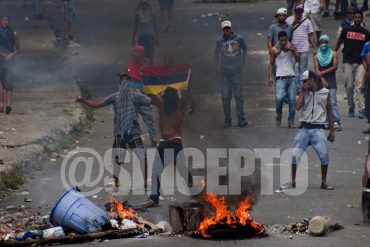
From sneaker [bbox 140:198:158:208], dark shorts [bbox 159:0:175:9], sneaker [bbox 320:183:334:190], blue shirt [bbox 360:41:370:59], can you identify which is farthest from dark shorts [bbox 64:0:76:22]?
sneaker [bbox 140:198:158:208]

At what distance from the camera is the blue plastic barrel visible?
11.1 m

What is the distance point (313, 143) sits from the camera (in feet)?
43.9

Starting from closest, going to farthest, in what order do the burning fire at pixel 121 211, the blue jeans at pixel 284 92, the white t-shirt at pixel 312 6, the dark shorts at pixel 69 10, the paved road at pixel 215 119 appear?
the burning fire at pixel 121 211 → the paved road at pixel 215 119 → the blue jeans at pixel 284 92 → the white t-shirt at pixel 312 6 → the dark shorts at pixel 69 10

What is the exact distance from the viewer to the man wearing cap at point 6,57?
60.5 ft

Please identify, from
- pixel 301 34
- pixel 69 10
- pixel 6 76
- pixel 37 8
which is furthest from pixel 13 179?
pixel 37 8

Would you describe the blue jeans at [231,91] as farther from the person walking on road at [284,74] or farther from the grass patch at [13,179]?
the grass patch at [13,179]

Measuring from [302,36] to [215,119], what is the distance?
86.6 inches

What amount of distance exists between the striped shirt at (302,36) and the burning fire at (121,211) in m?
7.64

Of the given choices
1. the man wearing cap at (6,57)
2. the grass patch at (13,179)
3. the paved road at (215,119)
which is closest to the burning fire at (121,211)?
the paved road at (215,119)

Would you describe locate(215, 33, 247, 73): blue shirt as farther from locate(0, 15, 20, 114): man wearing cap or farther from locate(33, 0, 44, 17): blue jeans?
locate(33, 0, 44, 17): blue jeans

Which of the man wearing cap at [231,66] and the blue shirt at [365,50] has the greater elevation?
the blue shirt at [365,50]

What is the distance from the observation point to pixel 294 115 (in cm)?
1831

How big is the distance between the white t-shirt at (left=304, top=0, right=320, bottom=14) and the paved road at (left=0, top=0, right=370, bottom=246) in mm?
1497

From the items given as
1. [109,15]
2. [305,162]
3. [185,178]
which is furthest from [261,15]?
[185,178]
